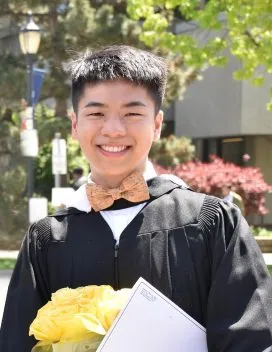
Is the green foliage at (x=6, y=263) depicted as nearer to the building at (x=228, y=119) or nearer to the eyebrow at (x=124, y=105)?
the building at (x=228, y=119)

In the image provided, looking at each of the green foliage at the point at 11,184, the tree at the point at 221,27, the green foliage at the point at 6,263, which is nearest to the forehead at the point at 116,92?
the tree at the point at 221,27

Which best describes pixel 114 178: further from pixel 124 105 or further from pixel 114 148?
pixel 124 105

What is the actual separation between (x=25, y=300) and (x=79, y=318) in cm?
32

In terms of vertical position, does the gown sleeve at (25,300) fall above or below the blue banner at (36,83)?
below

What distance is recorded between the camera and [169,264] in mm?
2146

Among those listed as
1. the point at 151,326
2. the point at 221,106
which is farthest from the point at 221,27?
the point at 151,326

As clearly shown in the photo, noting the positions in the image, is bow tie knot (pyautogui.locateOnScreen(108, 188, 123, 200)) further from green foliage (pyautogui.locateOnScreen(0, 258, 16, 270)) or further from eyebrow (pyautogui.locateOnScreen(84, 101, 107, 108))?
green foliage (pyautogui.locateOnScreen(0, 258, 16, 270))

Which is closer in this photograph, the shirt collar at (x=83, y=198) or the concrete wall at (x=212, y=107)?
the shirt collar at (x=83, y=198)

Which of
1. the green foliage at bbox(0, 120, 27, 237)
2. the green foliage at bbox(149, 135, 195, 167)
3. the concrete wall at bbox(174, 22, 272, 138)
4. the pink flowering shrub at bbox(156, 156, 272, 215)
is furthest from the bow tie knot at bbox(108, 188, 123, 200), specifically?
the concrete wall at bbox(174, 22, 272, 138)

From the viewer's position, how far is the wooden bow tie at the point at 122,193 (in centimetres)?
226

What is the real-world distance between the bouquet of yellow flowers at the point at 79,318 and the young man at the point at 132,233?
0.44ft

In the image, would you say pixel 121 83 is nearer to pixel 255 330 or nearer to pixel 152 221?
pixel 152 221

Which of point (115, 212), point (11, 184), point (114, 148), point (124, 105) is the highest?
point (124, 105)

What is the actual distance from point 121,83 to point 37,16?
15702mm
